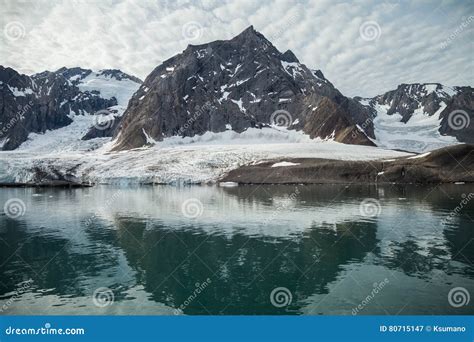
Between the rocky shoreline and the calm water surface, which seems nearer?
the calm water surface

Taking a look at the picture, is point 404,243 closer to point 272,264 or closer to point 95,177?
point 272,264

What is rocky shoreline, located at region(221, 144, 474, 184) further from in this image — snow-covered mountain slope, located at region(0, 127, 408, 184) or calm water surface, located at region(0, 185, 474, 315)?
calm water surface, located at region(0, 185, 474, 315)

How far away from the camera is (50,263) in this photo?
32188mm

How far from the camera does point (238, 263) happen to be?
102 feet

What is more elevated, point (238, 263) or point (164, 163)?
point (164, 163)

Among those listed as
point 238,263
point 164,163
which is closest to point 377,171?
point 164,163

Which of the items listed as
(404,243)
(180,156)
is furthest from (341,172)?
(404,243)

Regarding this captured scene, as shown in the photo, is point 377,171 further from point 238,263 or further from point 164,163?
point 238,263

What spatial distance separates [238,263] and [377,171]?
10886cm

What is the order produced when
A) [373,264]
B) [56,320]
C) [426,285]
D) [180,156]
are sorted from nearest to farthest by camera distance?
[56,320] → [426,285] → [373,264] → [180,156]

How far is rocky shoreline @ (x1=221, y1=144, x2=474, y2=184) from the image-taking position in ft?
394

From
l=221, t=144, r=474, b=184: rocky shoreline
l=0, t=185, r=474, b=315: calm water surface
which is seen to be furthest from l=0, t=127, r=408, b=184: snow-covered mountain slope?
l=0, t=185, r=474, b=315: calm water surface

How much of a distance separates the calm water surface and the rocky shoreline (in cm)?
6945

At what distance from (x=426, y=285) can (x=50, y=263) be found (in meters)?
27.5
